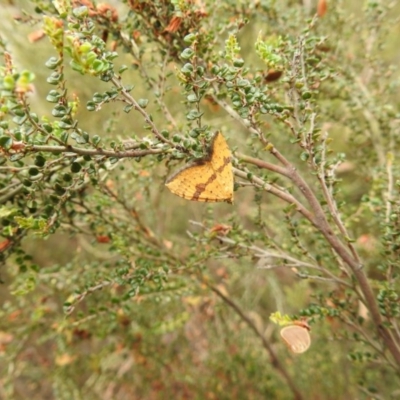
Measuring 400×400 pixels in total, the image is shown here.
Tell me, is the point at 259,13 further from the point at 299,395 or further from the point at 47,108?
the point at 47,108

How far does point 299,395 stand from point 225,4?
1319 millimetres

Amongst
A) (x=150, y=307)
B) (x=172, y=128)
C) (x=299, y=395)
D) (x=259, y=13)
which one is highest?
(x=259, y=13)

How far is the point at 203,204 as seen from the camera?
1078mm

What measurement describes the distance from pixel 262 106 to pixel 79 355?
140 centimetres

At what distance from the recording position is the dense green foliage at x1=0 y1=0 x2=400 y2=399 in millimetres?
594

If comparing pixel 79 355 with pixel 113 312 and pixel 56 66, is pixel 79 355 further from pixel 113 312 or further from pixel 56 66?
pixel 56 66

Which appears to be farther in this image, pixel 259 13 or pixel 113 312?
pixel 259 13

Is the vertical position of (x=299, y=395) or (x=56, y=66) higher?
(x=56, y=66)

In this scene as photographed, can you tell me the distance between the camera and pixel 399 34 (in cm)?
213

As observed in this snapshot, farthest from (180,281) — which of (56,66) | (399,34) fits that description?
(399,34)

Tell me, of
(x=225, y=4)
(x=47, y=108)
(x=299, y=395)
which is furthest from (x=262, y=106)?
(x=47, y=108)

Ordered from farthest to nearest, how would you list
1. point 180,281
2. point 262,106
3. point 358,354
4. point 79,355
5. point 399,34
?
point 399,34, point 79,355, point 180,281, point 358,354, point 262,106

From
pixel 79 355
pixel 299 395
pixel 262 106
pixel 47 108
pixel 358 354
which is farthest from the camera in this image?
pixel 47 108

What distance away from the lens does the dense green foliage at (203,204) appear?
1.95 feet
